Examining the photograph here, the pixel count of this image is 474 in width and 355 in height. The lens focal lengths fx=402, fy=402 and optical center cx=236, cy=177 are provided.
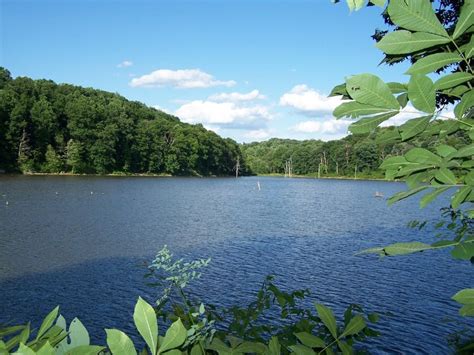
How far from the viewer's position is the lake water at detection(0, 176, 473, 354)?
1270cm

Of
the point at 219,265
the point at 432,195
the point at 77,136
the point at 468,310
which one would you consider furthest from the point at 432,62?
the point at 77,136

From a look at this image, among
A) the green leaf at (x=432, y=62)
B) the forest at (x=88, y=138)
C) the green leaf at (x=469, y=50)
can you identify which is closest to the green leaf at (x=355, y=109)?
the green leaf at (x=432, y=62)

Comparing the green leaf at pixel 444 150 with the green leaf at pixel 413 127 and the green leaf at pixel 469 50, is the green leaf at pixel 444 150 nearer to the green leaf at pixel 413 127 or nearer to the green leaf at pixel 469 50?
the green leaf at pixel 413 127

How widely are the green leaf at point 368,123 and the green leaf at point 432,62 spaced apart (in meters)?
0.10

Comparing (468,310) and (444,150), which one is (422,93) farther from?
(468,310)

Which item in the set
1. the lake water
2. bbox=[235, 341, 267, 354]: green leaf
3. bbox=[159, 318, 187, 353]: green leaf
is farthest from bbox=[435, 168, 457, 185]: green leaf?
the lake water

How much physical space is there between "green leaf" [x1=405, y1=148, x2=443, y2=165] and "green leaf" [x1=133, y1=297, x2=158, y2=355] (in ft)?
2.27

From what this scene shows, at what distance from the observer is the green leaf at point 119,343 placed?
31.4 inches

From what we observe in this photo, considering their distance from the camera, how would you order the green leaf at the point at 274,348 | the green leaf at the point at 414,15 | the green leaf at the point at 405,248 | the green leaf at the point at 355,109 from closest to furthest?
the green leaf at the point at 414,15 → the green leaf at the point at 355,109 → the green leaf at the point at 405,248 → the green leaf at the point at 274,348

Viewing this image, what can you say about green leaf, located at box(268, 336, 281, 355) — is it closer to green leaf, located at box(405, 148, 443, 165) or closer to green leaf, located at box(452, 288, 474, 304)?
green leaf, located at box(452, 288, 474, 304)

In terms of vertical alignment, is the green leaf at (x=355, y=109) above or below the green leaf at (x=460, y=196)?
above

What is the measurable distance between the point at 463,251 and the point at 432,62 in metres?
0.46

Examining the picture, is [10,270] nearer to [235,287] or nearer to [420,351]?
[235,287]

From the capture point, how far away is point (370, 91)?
835 mm
